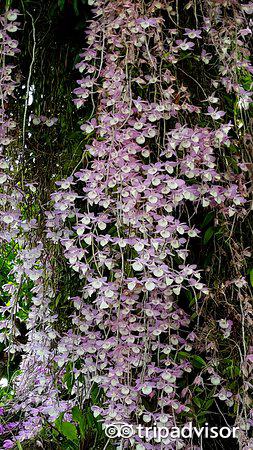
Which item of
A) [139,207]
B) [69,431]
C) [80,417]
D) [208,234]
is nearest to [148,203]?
[139,207]

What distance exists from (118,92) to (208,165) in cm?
24

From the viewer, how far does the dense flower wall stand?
3.81ft

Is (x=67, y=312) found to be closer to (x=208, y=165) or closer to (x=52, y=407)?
(x=52, y=407)

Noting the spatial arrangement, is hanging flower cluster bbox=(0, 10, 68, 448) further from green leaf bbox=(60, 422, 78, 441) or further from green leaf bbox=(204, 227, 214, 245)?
green leaf bbox=(204, 227, 214, 245)

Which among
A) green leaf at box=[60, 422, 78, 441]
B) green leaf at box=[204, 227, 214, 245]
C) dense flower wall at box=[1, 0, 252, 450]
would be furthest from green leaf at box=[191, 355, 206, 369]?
green leaf at box=[60, 422, 78, 441]

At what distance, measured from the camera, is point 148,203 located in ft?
3.75

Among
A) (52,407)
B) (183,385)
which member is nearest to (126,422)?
(183,385)

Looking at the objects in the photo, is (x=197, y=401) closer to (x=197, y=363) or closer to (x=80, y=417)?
(x=197, y=363)

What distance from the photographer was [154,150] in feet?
4.20

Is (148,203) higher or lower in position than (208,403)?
higher

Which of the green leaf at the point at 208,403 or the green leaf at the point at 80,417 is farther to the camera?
the green leaf at the point at 80,417

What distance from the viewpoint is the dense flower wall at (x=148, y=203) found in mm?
1160

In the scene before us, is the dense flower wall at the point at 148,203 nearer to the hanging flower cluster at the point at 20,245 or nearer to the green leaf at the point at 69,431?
the hanging flower cluster at the point at 20,245

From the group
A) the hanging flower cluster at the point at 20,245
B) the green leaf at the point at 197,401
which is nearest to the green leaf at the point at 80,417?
the hanging flower cluster at the point at 20,245
